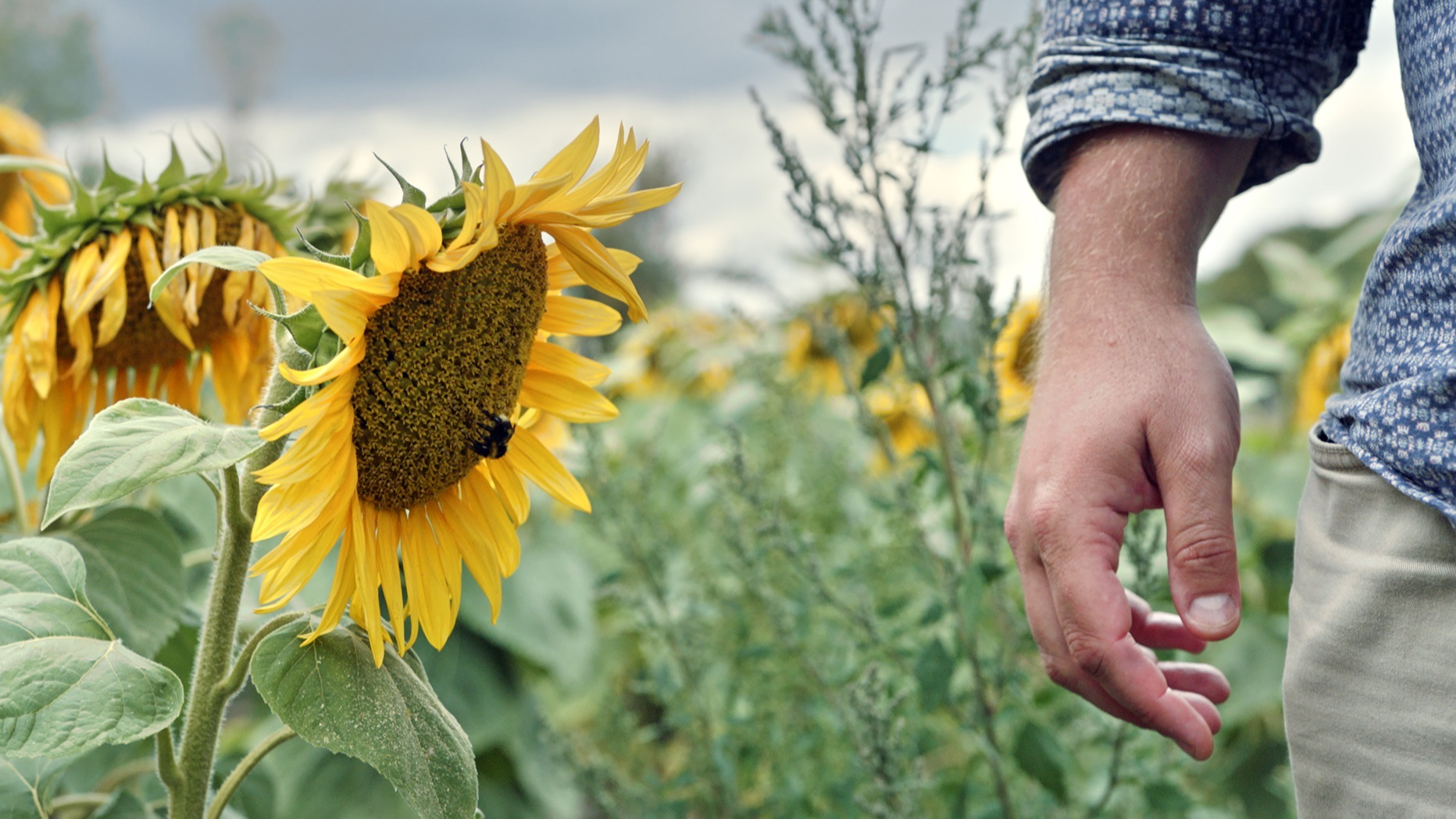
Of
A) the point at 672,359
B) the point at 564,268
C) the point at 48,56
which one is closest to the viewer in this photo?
the point at 564,268

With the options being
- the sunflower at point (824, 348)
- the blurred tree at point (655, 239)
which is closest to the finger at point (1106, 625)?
A: the sunflower at point (824, 348)

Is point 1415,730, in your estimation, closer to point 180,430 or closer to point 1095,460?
point 1095,460

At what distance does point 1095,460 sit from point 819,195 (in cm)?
49

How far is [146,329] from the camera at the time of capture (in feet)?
3.20

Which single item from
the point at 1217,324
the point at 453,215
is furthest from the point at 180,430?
the point at 1217,324

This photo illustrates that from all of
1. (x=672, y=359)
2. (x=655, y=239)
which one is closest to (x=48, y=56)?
(x=655, y=239)

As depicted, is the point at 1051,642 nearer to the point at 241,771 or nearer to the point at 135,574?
the point at 241,771

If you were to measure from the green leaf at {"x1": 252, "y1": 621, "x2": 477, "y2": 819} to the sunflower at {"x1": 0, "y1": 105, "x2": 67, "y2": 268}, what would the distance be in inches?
49.2

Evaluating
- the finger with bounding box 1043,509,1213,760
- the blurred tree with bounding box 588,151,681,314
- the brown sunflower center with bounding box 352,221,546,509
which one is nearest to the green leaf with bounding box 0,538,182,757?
the brown sunflower center with bounding box 352,221,546,509

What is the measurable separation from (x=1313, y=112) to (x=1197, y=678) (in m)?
0.47

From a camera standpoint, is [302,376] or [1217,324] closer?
[302,376]

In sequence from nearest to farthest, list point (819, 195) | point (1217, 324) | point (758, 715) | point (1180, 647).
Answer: point (1180, 647) < point (819, 195) < point (758, 715) < point (1217, 324)

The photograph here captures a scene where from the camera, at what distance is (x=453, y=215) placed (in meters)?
0.65

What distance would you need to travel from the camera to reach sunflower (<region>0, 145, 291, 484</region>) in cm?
91
